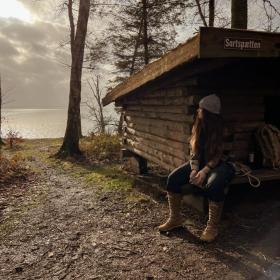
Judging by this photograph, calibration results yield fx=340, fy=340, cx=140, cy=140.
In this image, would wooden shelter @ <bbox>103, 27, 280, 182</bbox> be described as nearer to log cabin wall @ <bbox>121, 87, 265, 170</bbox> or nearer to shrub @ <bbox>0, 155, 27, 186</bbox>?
log cabin wall @ <bbox>121, 87, 265, 170</bbox>

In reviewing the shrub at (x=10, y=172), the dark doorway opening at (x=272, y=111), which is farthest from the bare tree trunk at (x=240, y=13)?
the shrub at (x=10, y=172)

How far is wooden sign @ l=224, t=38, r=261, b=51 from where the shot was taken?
4.38m

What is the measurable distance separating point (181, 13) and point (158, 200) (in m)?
12.8

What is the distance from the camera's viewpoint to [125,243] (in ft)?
16.4

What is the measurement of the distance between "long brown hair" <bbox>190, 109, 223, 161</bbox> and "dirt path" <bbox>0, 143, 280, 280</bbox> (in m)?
1.29

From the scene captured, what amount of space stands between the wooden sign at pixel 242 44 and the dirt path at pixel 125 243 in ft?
8.83

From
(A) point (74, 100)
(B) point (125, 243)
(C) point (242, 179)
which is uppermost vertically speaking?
(A) point (74, 100)

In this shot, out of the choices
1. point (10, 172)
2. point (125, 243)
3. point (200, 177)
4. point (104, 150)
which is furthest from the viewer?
point (104, 150)

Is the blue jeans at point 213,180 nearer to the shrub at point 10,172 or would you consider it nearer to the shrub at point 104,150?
the shrub at point 10,172

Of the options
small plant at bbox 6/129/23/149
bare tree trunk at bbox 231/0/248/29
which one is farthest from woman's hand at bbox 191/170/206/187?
small plant at bbox 6/129/23/149

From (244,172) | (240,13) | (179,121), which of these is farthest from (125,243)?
(240,13)

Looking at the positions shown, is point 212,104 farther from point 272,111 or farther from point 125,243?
point 272,111

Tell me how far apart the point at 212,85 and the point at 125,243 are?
303cm

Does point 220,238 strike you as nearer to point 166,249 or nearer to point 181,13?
point 166,249
